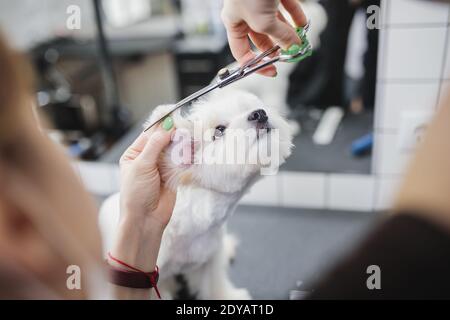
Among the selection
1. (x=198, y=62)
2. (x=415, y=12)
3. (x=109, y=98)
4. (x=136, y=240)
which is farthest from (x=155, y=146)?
(x=109, y=98)

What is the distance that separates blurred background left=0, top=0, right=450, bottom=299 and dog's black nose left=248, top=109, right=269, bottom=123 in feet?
0.59

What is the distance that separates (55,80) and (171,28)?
16.6 inches

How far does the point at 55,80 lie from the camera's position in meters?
1.45

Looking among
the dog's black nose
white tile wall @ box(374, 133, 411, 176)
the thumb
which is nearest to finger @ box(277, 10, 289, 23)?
the thumb

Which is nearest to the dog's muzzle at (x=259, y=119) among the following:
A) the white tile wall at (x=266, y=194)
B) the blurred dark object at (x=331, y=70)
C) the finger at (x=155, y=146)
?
the finger at (x=155, y=146)

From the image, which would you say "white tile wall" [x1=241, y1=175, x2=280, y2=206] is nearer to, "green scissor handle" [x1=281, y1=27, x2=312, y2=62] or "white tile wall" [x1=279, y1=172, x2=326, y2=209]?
"white tile wall" [x1=279, y1=172, x2=326, y2=209]

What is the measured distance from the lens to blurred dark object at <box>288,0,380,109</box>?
96 centimetres

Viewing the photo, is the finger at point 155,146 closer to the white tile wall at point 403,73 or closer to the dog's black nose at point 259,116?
the dog's black nose at point 259,116

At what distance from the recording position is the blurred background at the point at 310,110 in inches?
28.4

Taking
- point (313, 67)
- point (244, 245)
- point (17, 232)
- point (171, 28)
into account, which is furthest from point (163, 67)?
point (17, 232)

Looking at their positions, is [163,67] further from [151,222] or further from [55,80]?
[151,222]

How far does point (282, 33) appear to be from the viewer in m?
0.52

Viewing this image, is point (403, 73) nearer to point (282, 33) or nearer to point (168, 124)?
point (282, 33)

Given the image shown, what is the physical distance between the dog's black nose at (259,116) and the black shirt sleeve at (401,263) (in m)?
0.23
